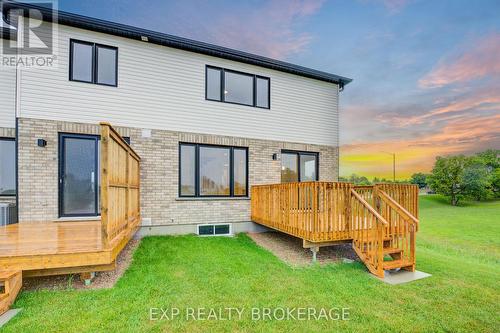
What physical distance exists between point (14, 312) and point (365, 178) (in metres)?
35.0

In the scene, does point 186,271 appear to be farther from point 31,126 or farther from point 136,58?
point 136,58

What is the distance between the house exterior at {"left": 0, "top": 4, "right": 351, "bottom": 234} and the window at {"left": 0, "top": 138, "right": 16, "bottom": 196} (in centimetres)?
2

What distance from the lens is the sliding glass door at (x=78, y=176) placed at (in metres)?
5.95

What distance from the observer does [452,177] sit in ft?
88.3

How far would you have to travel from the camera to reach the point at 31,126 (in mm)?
5762

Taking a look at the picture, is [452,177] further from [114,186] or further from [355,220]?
[114,186]

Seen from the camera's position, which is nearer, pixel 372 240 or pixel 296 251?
pixel 372 240

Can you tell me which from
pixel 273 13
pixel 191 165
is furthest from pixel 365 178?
pixel 191 165

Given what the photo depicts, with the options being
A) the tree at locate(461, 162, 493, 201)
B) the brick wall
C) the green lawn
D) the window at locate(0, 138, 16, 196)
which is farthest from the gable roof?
the tree at locate(461, 162, 493, 201)

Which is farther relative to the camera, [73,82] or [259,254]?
[73,82]

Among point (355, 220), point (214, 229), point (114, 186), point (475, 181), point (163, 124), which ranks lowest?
point (214, 229)

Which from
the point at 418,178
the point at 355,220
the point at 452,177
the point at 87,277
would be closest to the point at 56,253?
the point at 87,277

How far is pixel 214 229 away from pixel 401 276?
16.6 ft

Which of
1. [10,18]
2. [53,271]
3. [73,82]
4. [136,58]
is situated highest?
[10,18]
